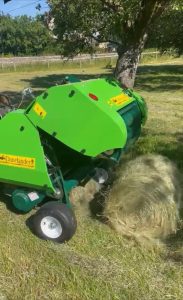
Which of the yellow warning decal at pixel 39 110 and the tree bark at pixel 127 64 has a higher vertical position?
the yellow warning decal at pixel 39 110

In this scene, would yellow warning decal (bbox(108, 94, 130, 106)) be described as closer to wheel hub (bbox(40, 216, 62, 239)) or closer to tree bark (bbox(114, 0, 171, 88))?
wheel hub (bbox(40, 216, 62, 239))

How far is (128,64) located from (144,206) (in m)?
5.49

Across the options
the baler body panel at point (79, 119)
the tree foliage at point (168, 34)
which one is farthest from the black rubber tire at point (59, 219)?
the tree foliage at point (168, 34)

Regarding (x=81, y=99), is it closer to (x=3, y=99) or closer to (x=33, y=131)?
(x=33, y=131)

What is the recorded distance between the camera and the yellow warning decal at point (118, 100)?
4672 millimetres

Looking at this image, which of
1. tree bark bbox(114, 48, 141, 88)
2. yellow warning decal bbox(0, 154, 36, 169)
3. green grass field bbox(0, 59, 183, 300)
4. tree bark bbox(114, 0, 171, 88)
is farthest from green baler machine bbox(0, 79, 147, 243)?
tree bark bbox(114, 48, 141, 88)

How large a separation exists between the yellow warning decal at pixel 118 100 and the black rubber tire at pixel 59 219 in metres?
1.11

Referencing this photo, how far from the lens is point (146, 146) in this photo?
7258mm

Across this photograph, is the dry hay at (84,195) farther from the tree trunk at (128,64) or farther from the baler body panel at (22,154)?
the tree trunk at (128,64)

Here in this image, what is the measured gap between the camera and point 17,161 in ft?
14.6

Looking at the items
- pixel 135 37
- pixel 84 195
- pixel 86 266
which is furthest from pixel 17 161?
pixel 135 37

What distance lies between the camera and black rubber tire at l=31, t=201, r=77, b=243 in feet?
14.0

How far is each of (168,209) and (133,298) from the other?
3.48 feet

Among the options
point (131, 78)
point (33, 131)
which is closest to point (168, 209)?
point (33, 131)
